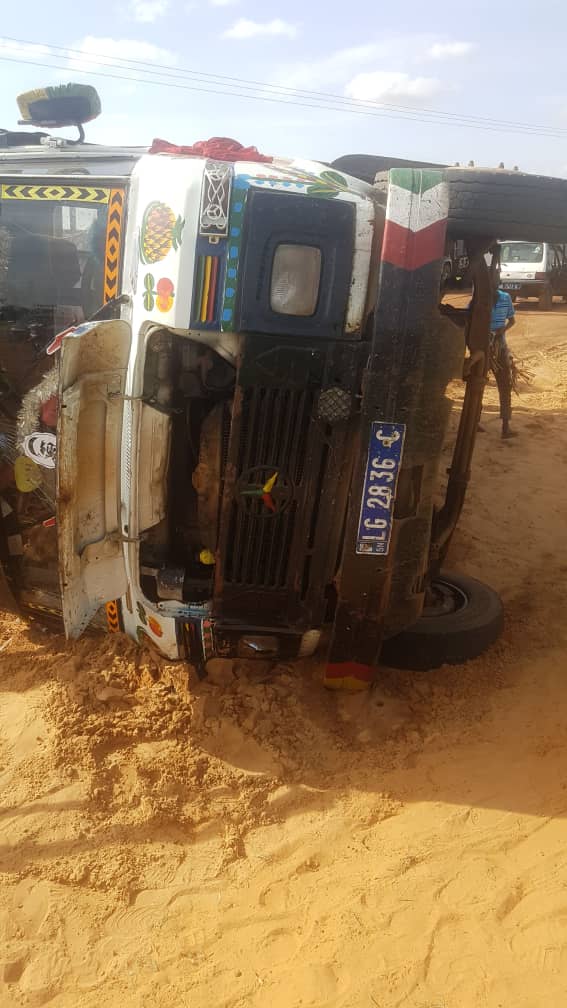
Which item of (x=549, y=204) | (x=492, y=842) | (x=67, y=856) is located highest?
(x=549, y=204)

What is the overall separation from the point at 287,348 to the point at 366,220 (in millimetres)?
548

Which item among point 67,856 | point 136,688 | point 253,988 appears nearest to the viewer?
point 253,988

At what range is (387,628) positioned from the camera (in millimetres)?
3084

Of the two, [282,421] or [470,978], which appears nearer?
[470,978]

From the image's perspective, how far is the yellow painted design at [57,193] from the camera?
2.92m

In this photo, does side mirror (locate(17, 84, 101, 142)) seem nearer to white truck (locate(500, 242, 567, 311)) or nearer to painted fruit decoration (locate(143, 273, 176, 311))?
painted fruit decoration (locate(143, 273, 176, 311))

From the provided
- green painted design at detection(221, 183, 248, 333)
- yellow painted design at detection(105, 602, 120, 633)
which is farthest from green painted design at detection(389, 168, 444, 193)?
yellow painted design at detection(105, 602, 120, 633)

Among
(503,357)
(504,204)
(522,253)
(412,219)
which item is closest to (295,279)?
(412,219)

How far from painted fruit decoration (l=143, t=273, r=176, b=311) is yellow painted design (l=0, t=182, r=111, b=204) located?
18.5 inches

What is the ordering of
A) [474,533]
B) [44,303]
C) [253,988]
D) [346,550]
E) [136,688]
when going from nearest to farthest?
[253,988] → [346,550] → [44,303] → [136,688] → [474,533]

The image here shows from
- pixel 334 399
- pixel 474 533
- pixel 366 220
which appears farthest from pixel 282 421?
pixel 474 533

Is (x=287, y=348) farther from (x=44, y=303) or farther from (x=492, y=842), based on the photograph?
(x=492, y=842)

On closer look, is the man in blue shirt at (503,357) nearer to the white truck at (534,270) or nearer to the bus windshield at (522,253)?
the white truck at (534,270)

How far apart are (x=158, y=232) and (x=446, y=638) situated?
225 centimetres
